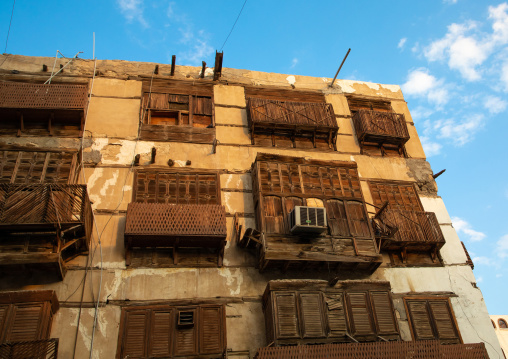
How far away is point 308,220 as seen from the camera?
12.3m

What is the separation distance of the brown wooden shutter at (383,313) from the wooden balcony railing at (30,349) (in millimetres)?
8218

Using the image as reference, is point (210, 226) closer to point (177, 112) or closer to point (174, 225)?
point (174, 225)

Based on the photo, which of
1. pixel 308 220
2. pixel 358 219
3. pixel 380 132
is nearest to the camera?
pixel 308 220

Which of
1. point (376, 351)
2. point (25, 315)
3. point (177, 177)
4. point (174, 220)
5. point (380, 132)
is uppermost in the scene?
point (380, 132)

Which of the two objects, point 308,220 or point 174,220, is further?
point 308,220

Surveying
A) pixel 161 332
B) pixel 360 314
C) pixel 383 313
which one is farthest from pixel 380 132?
pixel 161 332

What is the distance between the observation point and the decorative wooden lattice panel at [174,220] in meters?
11.9

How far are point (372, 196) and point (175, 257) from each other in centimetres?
754

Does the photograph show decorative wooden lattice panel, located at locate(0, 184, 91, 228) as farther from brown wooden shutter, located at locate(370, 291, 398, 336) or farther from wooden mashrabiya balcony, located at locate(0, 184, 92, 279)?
brown wooden shutter, located at locate(370, 291, 398, 336)

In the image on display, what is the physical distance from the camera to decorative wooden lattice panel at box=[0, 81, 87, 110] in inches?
568

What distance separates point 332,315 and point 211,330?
3301 mm

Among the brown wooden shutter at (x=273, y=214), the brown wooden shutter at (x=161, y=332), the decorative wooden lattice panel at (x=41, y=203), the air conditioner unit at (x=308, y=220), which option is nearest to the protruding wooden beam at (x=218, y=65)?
the brown wooden shutter at (x=273, y=214)

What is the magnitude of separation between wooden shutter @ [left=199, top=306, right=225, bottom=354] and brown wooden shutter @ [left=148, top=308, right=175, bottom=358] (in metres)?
0.80

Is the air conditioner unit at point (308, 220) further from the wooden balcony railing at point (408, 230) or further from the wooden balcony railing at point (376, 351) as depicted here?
the wooden balcony railing at point (376, 351)
